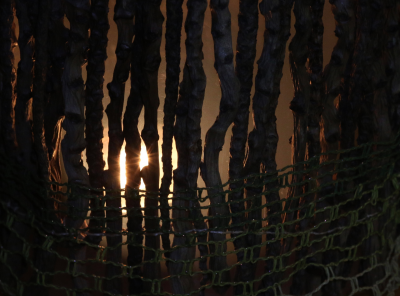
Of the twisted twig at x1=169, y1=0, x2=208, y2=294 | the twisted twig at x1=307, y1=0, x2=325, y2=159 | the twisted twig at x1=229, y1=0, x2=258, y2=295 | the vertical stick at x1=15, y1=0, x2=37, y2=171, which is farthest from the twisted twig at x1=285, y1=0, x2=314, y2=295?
the vertical stick at x1=15, y1=0, x2=37, y2=171

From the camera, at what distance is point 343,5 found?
1165 mm

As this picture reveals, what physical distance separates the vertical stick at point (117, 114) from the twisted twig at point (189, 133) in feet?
0.55

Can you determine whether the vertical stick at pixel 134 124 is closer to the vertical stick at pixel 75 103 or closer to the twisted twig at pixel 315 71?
the vertical stick at pixel 75 103

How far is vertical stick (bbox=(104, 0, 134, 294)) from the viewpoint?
111cm

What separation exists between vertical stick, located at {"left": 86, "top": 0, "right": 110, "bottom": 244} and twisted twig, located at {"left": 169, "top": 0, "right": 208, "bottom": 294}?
0.76 ft

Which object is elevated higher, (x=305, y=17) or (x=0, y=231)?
(x=305, y=17)

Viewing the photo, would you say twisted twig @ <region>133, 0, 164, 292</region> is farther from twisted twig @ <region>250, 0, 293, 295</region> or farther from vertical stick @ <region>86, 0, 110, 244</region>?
twisted twig @ <region>250, 0, 293, 295</region>

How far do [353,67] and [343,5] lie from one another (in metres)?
0.19

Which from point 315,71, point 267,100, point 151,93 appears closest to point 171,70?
point 151,93

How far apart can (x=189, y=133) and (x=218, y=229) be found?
29 centimetres

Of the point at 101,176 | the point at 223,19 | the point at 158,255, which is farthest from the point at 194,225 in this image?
the point at 223,19

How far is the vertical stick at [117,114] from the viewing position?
1.11 metres

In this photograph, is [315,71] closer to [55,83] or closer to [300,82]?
[300,82]

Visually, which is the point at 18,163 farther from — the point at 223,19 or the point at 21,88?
the point at 223,19
